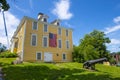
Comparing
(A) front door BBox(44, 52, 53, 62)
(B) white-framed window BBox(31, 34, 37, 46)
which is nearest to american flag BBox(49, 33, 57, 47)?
(A) front door BBox(44, 52, 53, 62)

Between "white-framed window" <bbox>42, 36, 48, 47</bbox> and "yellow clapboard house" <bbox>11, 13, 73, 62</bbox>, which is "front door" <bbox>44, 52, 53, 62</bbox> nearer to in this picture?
"yellow clapboard house" <bbox>11, 13, 73, 62</bbox>

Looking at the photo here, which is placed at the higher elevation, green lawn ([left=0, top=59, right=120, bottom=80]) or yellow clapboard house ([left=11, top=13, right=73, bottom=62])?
yellow clapboard house ([left=11, top=13, right=73, bottom=62])

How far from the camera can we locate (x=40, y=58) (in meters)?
28.7

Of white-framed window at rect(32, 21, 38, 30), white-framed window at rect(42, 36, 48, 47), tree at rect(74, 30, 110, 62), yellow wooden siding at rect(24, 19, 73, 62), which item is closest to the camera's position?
yellow wooden siding at rect(24, 19, 73, 62)

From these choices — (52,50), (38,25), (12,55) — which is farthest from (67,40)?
(12,55)

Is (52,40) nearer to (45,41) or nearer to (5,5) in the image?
(45,41)

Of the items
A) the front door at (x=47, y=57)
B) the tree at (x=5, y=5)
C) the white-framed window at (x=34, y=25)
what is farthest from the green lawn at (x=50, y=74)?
the white-framed window at (x=34, y=25)

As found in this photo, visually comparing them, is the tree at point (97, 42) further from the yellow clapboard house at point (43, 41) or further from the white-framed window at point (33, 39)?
the white-framed window at point (33, 39)

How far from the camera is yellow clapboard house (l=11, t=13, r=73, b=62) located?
27.6 metres

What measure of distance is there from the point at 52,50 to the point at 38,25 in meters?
5.70

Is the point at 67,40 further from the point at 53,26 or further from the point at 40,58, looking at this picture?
the point at 40,58

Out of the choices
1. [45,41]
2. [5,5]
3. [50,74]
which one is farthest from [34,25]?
[50,74]

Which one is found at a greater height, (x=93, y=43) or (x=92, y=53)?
(x=93, y=43)

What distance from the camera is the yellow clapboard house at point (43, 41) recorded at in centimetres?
2758
